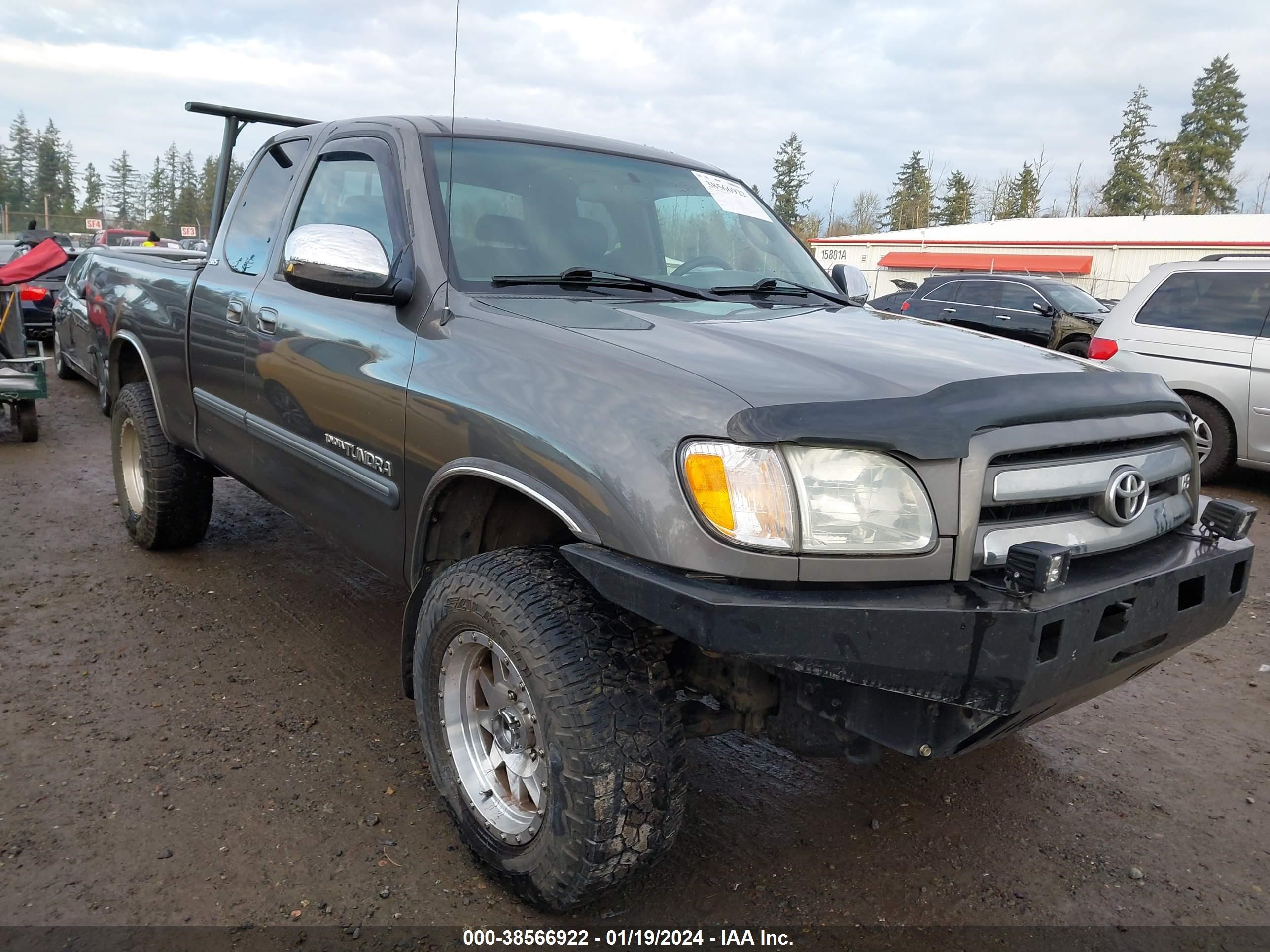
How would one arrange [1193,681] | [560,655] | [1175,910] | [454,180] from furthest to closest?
[1193,681], [454,180], [1175,910], [560,655]

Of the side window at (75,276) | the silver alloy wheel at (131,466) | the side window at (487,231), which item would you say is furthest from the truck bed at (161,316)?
the side window at (75,276)

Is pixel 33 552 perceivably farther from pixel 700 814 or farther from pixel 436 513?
pixel 700 814

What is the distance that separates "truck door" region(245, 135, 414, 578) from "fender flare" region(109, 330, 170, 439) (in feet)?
3.62

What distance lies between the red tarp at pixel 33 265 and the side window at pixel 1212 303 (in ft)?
27.0

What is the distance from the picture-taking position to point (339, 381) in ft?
9.56

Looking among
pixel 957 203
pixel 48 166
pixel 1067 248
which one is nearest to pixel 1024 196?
pixel 957 203

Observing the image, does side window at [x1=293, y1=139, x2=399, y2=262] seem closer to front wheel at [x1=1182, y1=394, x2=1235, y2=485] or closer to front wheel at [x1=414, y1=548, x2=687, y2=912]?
front wheel at [x1=414, y1=548, x2=687, y2=912]

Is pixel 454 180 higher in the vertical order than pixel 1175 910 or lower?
higher

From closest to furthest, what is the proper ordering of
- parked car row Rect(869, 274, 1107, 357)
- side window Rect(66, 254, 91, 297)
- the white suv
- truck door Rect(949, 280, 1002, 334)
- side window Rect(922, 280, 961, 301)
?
the white suv < side window Rect(66, 254, 91, 297) < parked car row Rect(869, 274, 1107, 357) < truck door Rect(949, 280, 1002, 334) < side window Rect(922, 280, 961, 301)

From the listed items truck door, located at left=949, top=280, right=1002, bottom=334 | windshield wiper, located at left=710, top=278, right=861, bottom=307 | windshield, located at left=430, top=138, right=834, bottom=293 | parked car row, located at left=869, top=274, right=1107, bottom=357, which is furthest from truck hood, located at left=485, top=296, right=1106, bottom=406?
truck door, located at left=949, top=280, right=1002, bottom=334

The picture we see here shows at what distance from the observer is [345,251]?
2.68m

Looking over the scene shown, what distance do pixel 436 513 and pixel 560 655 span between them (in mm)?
686

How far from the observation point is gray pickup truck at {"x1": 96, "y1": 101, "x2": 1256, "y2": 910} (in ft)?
6.17

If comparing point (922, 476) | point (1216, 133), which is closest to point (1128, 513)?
point (922, 476)
